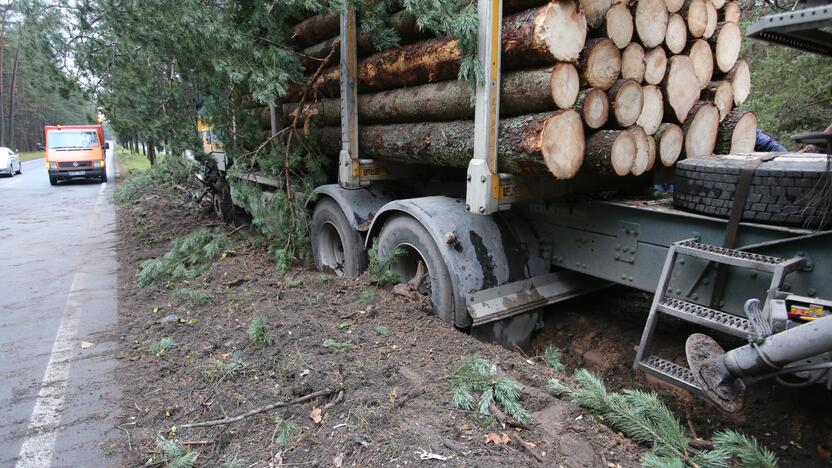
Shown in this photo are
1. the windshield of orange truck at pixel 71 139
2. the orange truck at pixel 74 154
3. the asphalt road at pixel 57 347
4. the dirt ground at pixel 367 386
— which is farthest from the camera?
the windshield of orange truck at pixel 71 139

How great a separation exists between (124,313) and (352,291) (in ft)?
8.41

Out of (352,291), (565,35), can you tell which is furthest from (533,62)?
(352,291)

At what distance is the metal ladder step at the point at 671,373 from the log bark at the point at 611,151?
124cm

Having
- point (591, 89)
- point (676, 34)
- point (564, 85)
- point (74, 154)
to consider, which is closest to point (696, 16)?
point (676, 34)

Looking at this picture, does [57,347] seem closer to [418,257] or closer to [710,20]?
[418,257]

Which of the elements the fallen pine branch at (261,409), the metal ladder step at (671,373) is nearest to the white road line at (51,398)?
the fallen pine branch at (261,409)

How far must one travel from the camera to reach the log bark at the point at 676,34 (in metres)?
3.79

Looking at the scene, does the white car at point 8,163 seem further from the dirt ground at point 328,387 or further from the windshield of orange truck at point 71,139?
the dirt ground at point 328,387

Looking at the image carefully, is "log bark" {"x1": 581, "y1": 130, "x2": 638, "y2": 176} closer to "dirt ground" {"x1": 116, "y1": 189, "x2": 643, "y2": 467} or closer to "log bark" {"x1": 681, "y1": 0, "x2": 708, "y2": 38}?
"log bark" {"x1": 681, "y1": 0, "x2": 708, "y2": 38}

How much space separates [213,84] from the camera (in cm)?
677

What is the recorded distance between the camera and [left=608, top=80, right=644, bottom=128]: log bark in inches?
139

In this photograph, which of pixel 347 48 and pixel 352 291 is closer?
pixel 352 291

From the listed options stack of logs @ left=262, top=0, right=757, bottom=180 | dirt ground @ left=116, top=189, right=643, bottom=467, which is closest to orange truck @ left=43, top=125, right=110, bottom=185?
dirt ground @ left=116, top=189, right=643, bottom=467

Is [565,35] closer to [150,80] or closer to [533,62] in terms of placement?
[533,62]
